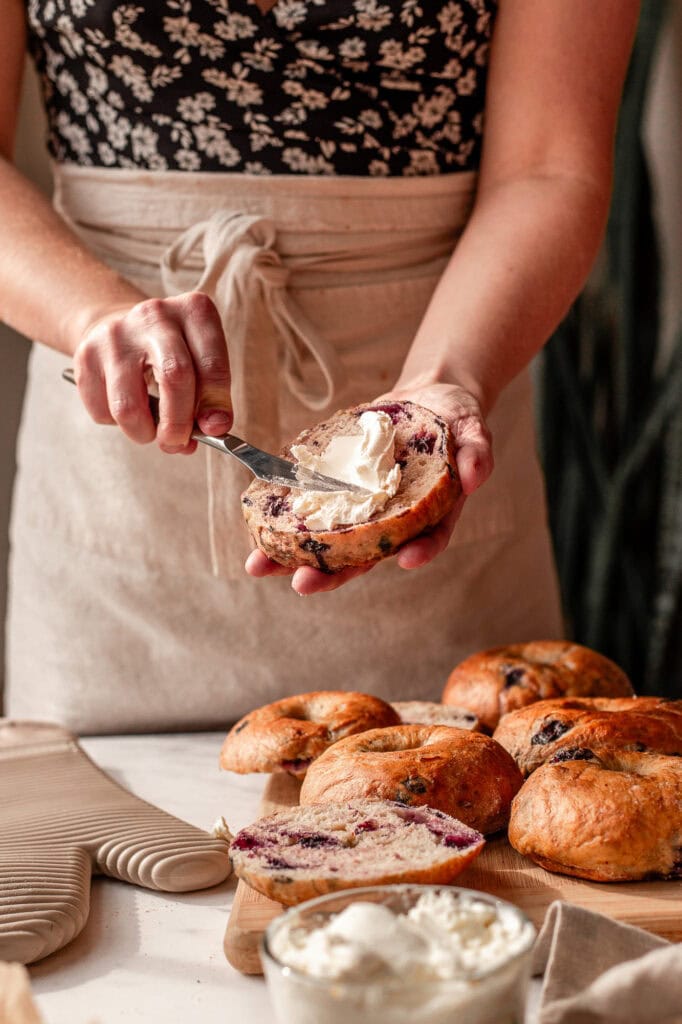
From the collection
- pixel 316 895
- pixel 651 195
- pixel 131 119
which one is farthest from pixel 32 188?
pixel 651 195

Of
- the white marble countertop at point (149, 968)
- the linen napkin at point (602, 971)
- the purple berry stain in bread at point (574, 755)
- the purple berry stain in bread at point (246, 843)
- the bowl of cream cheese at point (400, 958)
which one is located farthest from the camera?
the purple berry stain in bread at point (574, 755)

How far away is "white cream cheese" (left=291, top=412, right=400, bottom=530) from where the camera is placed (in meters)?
1.20

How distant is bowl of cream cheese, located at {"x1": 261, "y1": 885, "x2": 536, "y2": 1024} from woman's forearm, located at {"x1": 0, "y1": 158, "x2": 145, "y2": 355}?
79 centimetres

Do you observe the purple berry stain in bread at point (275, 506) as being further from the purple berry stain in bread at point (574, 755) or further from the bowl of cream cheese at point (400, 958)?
the bowl of cream cheese at point (400, 958)

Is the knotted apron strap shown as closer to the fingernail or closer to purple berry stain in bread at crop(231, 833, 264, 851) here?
the fingernail

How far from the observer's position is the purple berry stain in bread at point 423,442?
124 centimetres

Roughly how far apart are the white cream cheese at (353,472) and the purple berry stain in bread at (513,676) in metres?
0.32

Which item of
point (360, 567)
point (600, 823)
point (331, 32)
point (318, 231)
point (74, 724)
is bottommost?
point (74, 724)

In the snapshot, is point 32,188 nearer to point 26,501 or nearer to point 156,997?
point 26,501

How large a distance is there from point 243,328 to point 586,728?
0.66 m

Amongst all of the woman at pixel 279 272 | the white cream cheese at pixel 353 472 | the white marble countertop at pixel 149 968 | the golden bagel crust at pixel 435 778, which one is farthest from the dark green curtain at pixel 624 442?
the white marble countertop at pixel 149 968

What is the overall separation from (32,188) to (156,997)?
1.05 metres

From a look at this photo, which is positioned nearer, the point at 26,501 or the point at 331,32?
the point at 331,32

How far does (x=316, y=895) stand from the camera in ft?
2.96
